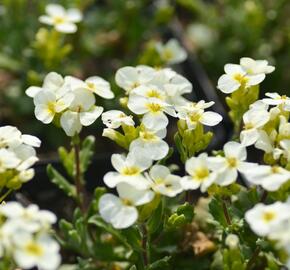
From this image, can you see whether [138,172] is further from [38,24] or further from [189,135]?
[38,24]

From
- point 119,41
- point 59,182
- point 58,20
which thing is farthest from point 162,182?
point 119,41

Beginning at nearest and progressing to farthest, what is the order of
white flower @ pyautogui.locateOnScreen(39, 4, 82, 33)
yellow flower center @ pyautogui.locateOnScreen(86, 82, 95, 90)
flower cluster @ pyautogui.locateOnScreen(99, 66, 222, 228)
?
flower cluster @ pyautogui.locateOnScreen(99, 66, 222, 228) < yellow flower center @ pyautogui.locateOnScreen(86, 82, 95, 90) < white flower @ pyautogui.locateOnScreen(39, 4, 82, 33)

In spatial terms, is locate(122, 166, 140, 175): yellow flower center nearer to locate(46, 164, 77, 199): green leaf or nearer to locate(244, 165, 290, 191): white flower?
locate(244, 165, 290, 191): white flower

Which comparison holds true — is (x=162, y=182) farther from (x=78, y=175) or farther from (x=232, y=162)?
(x=78, y=175)

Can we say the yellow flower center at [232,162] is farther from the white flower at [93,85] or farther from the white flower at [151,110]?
the white flower at [93,85]

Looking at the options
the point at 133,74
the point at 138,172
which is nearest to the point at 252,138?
the point at 138,172

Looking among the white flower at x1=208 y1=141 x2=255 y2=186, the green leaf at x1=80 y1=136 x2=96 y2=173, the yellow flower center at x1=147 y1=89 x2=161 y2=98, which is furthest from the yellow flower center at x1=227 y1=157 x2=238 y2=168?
the green leaf at x1=80 y1=136 x2=96 y2=173
